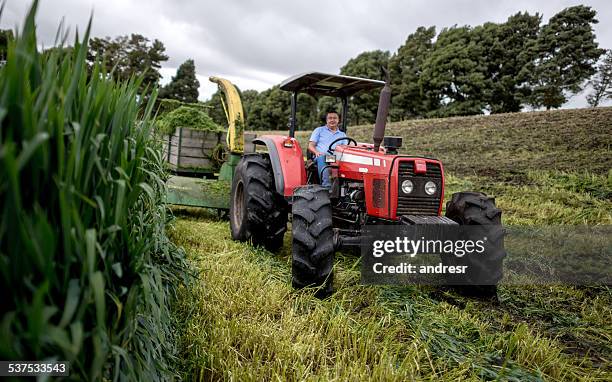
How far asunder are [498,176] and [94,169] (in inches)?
370

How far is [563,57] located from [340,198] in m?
33.1

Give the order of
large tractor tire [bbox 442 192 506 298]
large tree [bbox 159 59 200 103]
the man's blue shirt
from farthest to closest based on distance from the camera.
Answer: large tree [bbox 159 59 200 103]
the man's blue shirt
large tractor tire [bbox 442 192 506 298]

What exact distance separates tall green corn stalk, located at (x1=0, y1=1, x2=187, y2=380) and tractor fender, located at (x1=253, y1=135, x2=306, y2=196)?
2.84m

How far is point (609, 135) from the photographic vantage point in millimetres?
10820

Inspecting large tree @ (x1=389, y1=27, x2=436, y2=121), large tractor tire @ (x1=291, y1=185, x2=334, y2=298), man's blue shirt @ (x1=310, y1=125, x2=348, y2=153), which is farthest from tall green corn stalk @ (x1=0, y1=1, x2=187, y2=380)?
large tree @ (x1=389, y1=27, x2=436, y2=121)

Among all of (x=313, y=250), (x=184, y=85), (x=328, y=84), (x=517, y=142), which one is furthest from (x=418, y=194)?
(x=184, y=85)

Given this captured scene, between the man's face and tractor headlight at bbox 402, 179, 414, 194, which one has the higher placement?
the man's face

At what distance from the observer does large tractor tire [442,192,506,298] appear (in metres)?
3.62

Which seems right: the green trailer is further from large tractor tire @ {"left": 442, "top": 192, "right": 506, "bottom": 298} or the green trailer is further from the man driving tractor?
large tractor tire @ {"left": 442, "top": 192, "right": 506, "bottom": 298}

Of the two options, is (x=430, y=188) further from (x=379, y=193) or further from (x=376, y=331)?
(x=376, y=331)

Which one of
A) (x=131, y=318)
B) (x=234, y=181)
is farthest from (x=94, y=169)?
(x=234, y=181)

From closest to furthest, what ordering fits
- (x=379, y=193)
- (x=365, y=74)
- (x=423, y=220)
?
(x=423, y=220)
(x=379, y=193)
(x=365, y=74)

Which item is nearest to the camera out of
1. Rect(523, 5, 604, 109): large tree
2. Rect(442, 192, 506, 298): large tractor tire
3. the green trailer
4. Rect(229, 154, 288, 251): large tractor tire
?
Rect(442, 192, 506, 298): large tractor tire

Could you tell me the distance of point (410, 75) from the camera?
37281 mm
